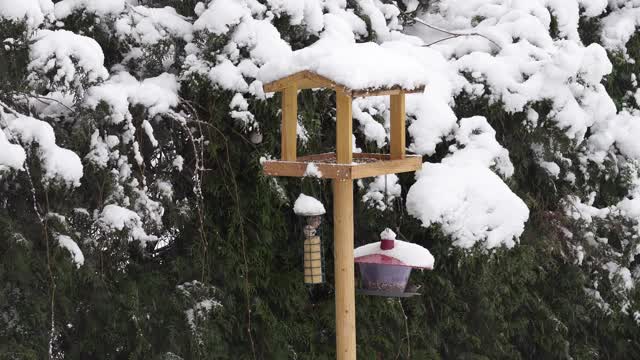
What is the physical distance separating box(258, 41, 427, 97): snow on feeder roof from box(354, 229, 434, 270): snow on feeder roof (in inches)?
23.8

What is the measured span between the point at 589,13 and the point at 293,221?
2.11 metres

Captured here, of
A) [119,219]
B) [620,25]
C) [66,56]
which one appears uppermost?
[620,25]

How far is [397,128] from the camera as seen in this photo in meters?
3.22

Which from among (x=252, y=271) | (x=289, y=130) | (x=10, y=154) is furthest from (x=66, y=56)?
(x=252, y=271)

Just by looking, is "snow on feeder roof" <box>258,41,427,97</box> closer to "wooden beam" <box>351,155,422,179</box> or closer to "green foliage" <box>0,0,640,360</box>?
"wooden beam" <box>351,155,422,179</box>

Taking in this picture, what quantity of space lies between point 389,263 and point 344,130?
1.87 ft

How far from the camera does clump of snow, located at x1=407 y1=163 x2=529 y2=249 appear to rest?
3.53 meters

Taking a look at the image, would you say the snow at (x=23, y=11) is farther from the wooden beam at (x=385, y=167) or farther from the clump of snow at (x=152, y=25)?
the wooden beam at (x=385, y=167)

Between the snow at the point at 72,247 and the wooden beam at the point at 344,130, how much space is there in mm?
972

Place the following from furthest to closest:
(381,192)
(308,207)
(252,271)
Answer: (381,192), (252,271), (308,207)

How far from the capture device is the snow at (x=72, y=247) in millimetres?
2939

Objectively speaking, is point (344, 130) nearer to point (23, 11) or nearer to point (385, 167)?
point (385, 167)

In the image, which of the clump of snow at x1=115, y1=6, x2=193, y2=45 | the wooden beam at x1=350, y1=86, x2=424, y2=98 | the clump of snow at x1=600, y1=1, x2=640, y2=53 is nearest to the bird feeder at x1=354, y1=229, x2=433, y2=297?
the wooden beam at x1=350, y1=86, x2=424, y2=98

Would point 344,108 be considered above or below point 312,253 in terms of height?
above
